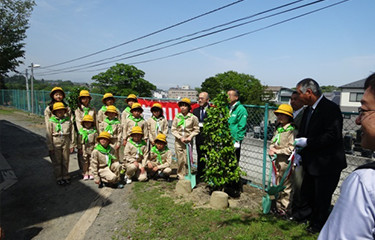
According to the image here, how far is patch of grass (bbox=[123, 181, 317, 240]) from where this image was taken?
3.31 m

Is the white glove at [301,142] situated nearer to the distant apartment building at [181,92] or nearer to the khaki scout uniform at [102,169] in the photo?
the khaki scout uniform at [102,169]

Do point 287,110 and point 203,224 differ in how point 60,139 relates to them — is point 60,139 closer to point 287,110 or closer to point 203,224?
point 203,224

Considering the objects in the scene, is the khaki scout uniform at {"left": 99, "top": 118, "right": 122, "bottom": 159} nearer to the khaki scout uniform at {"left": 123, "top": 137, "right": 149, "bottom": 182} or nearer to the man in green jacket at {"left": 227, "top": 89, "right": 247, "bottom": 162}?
the khaki scout uniform at {"left": 123, "top": 137, "right": 149, "bottom": 182}

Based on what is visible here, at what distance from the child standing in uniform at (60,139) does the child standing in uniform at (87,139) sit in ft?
0.84

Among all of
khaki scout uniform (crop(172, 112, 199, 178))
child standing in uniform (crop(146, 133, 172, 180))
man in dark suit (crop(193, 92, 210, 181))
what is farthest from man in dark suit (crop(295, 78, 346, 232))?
child standing in uniform (crop(146, 133, 172, 180))

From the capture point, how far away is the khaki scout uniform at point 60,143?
16.7 ft

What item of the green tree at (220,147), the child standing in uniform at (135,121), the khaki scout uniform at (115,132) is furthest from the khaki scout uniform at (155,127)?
the green tree at (220,147)

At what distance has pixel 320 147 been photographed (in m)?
3.11

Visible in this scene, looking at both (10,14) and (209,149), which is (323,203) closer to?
(209,149)

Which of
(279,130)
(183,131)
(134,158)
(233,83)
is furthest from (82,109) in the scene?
(233,83)

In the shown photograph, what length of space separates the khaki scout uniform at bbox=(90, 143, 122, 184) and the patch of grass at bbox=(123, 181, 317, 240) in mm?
1020

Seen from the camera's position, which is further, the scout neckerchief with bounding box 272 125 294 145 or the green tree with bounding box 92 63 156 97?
the green tree with bounding box 92 63 156 97

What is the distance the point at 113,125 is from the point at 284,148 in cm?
395

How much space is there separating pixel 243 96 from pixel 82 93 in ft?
182
